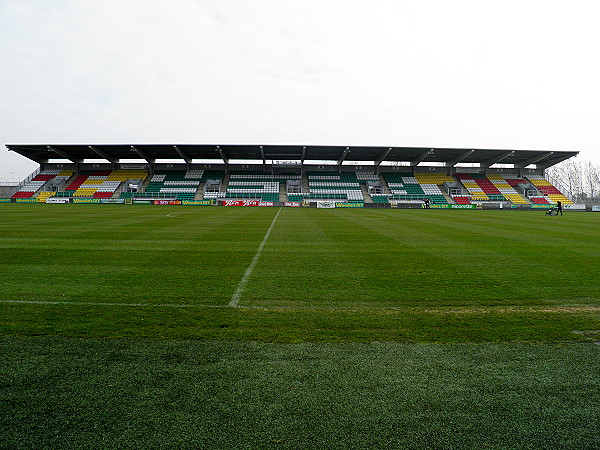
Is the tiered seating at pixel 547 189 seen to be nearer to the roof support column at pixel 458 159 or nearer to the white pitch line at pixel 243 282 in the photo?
the roof support column at pixel 458 159

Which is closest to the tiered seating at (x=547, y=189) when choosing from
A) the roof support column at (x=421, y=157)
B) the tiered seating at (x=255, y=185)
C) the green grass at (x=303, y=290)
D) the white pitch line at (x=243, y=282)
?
the roof support column at (x=421, y=157)

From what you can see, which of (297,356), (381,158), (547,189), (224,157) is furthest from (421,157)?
(297,356)

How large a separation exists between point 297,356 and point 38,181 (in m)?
66.0

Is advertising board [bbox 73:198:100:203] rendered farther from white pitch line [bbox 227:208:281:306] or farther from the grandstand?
white pitch line [bbox 227:208:281:306]

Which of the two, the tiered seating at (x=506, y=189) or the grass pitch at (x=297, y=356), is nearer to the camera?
the grass pitch at (x=297, y=356)

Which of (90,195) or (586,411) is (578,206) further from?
(90,195)

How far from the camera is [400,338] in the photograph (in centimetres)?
414

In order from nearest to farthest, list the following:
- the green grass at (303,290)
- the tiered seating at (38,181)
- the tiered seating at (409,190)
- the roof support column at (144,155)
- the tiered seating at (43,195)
Answer: 1. the green grass at (303,290)
2. the tiered seating at (43,195)
3. the tiered seating at (38,181)
4. the roof support column at (144,155)
5. the tiered seating at (409,190)

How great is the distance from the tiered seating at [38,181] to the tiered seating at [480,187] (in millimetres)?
64271

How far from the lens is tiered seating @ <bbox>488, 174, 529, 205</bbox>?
5187 centimetres

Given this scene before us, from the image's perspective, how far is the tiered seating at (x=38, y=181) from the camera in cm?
5141

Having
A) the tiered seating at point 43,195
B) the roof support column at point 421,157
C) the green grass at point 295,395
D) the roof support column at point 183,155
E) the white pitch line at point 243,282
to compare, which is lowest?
the green grass at point 295,395

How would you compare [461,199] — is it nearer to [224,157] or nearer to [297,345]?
[224,157]

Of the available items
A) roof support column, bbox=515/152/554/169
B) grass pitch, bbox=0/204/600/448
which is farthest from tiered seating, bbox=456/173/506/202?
grass pitch, bbox=0/204/600/448
